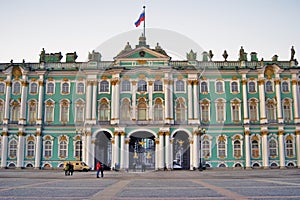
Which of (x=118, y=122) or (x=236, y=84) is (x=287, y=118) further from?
(x=118, y=122)

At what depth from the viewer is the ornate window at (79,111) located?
5569 cm

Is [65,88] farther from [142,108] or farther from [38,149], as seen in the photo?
[142,108]

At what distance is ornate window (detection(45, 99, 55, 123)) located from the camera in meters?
56.0

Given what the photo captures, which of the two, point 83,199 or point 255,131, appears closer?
point 83,199

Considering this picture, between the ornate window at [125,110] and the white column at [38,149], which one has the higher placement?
the ornate window at [125,110]

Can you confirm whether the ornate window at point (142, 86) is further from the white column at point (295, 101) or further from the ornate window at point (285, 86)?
the white column at point (295, 101)

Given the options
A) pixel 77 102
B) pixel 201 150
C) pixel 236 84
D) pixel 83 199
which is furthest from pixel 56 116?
pixel 83 199

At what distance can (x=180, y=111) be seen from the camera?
179 feet

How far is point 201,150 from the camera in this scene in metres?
53.9

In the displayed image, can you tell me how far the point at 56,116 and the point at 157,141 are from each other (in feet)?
51.4

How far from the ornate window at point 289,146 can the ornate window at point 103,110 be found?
26.2 meters

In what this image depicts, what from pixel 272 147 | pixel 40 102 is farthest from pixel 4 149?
pixel 272 147

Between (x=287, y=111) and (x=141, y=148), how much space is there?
2339 centimetres

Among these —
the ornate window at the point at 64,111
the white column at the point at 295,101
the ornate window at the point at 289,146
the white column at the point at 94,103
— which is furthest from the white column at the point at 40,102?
the white column at the point at 295,101
